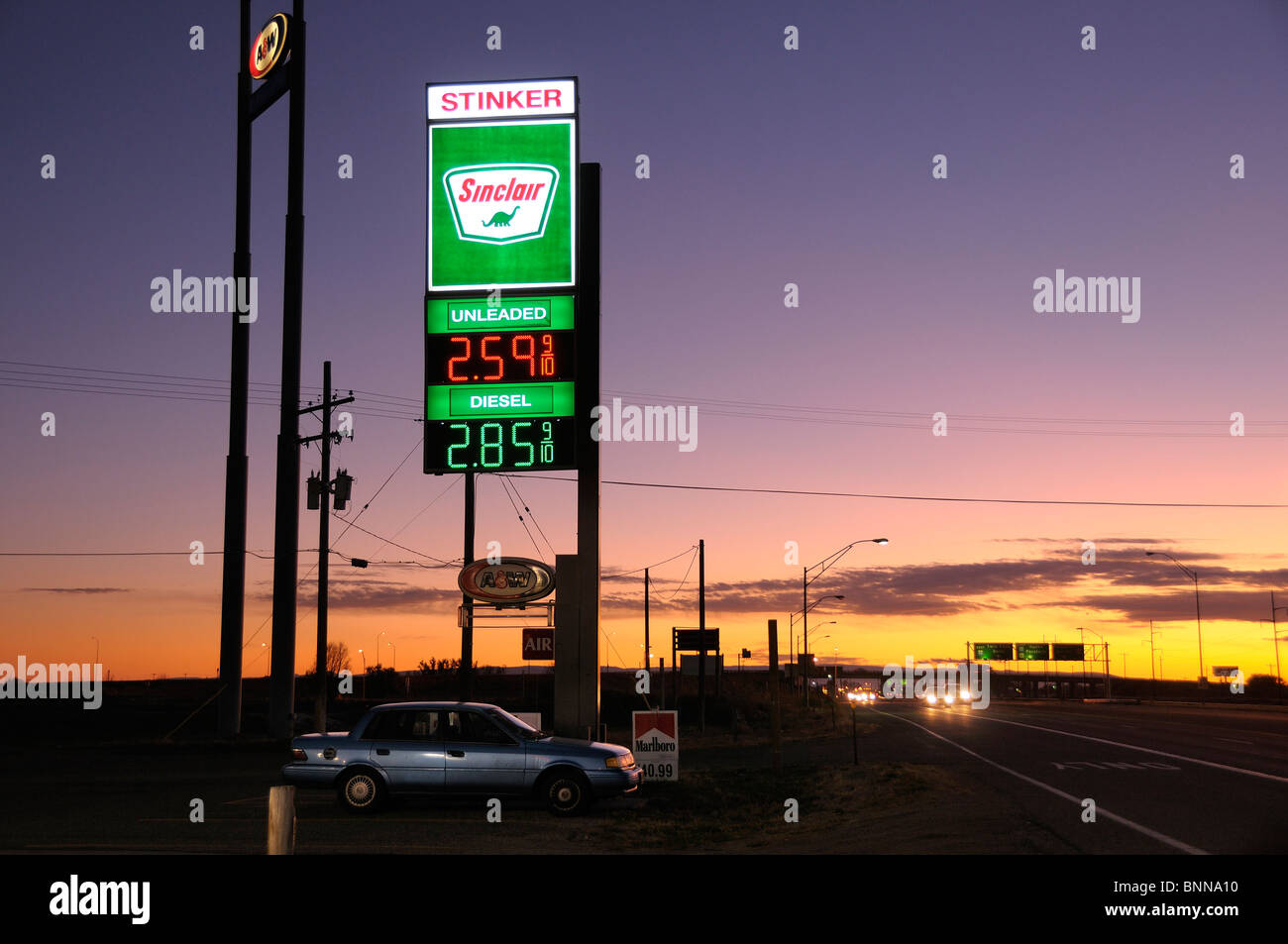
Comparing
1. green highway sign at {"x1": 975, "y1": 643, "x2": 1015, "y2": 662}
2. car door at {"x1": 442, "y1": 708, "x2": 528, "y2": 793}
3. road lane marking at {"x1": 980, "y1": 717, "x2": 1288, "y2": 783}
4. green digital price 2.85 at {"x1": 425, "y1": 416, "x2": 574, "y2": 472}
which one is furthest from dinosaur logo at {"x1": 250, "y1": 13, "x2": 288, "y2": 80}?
green highway sign at {"x1": 975, "y1": 643, "x2": 1015, "y2": 662}

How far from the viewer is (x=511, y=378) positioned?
72.0ft

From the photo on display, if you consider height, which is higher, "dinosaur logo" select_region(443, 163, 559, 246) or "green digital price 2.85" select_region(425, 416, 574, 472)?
"dinosaur logo" select_region(443, 163, 559, 246)

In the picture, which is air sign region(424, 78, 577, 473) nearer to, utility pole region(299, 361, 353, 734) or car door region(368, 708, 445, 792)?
car door region(368, 708, 445, 792)

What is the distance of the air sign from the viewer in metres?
21.7

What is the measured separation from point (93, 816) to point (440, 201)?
12.7 m

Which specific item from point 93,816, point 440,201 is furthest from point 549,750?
point 440,201

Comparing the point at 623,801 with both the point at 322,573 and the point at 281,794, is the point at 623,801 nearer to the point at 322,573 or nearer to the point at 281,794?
the point at 281,794

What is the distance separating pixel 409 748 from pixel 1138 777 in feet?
43.5

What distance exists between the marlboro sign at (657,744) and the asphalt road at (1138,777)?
5.73 metres

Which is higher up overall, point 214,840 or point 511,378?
point 511,378

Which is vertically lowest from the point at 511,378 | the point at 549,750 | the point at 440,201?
the point at 549,750

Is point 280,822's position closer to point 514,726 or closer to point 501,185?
point 514,726

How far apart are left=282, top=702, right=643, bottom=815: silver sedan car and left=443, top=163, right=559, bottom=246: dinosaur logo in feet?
31.4

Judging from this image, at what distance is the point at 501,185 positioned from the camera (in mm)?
23531
